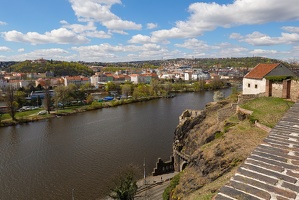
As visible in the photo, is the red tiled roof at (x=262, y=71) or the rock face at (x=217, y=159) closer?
the rock face at (x=217, y=159)

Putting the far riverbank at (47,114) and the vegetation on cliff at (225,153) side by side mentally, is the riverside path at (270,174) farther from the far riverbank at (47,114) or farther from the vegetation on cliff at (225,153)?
the far riverbank at (47,114)

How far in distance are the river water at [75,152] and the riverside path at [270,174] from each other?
14.9m

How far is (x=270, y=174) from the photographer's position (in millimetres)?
3691

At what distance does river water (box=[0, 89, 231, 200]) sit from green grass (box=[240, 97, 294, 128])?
10.0 m

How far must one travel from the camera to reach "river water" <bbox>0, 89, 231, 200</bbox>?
18250 millimetres

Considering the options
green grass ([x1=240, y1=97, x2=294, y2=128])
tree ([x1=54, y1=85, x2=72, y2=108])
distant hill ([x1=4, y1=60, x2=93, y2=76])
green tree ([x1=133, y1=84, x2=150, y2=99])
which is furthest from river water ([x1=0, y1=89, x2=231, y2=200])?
distant hill ([x1=4, y1=60, x2=93, y2=76])

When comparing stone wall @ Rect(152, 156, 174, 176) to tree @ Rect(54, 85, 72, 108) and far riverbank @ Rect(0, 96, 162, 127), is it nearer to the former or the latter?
far riverbank @ Rect(0, 96, 162, 127)

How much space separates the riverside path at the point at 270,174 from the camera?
3273 millimetres

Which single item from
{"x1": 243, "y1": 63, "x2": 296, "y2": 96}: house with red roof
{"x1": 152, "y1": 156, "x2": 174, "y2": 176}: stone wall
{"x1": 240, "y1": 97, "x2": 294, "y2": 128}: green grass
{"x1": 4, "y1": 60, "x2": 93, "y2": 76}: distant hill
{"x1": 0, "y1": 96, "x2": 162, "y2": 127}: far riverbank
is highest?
{"x1": 4, "y1": 60, "x2": 93, "y2": 76}: distant hill

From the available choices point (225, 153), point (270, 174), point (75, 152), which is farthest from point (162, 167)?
point (270, 174)

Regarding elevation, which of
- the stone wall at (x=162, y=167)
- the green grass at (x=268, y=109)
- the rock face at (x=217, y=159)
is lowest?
the stone wall at (x=162, y=167)

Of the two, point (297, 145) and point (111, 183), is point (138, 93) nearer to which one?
point (111, 183)

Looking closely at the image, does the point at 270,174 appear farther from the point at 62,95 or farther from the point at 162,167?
the point at 62,95

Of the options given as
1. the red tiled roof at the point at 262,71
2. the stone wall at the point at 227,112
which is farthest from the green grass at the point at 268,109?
the red tiled roof at the point at 262,71
